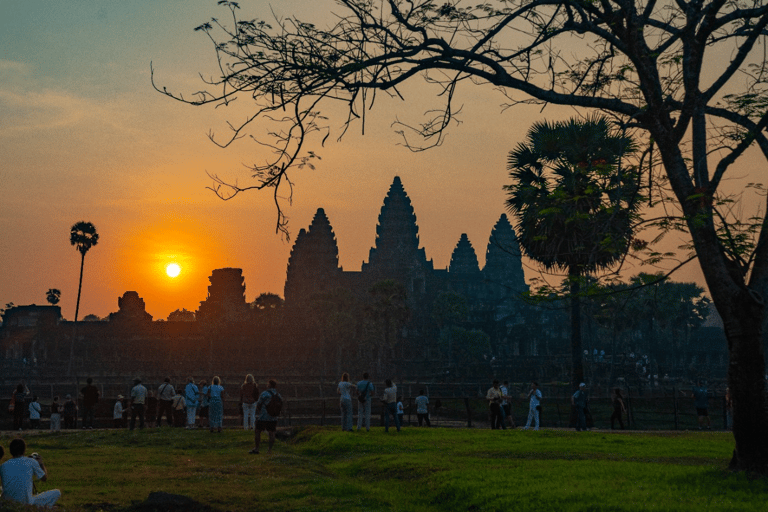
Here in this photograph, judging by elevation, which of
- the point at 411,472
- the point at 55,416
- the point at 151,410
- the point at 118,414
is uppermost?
the point at 151,410

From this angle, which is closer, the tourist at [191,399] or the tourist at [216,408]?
the tourist at [216,408]

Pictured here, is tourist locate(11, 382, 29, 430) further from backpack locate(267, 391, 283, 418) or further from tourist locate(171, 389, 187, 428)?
backpack locate(267, 391, 283, 418)

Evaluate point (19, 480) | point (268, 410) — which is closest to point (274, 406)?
point (268, 410)

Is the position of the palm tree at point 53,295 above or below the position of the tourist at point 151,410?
above

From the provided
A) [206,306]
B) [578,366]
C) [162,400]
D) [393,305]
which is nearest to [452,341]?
[393,305]

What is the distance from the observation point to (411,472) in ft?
53.9

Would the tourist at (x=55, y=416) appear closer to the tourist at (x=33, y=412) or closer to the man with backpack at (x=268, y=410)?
the tourist at (x=33, y=412)

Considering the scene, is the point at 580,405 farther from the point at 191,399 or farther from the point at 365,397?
the point at 191,399

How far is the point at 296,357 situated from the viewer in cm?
9631

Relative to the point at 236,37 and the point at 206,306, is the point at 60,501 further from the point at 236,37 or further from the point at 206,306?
the point at 206,306

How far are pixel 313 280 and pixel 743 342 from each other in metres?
151

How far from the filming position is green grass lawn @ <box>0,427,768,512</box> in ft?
41.0

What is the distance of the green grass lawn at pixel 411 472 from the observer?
12484mm

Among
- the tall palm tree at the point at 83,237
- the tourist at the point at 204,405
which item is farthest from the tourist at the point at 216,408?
the tall palm tree at the point at 83,237
